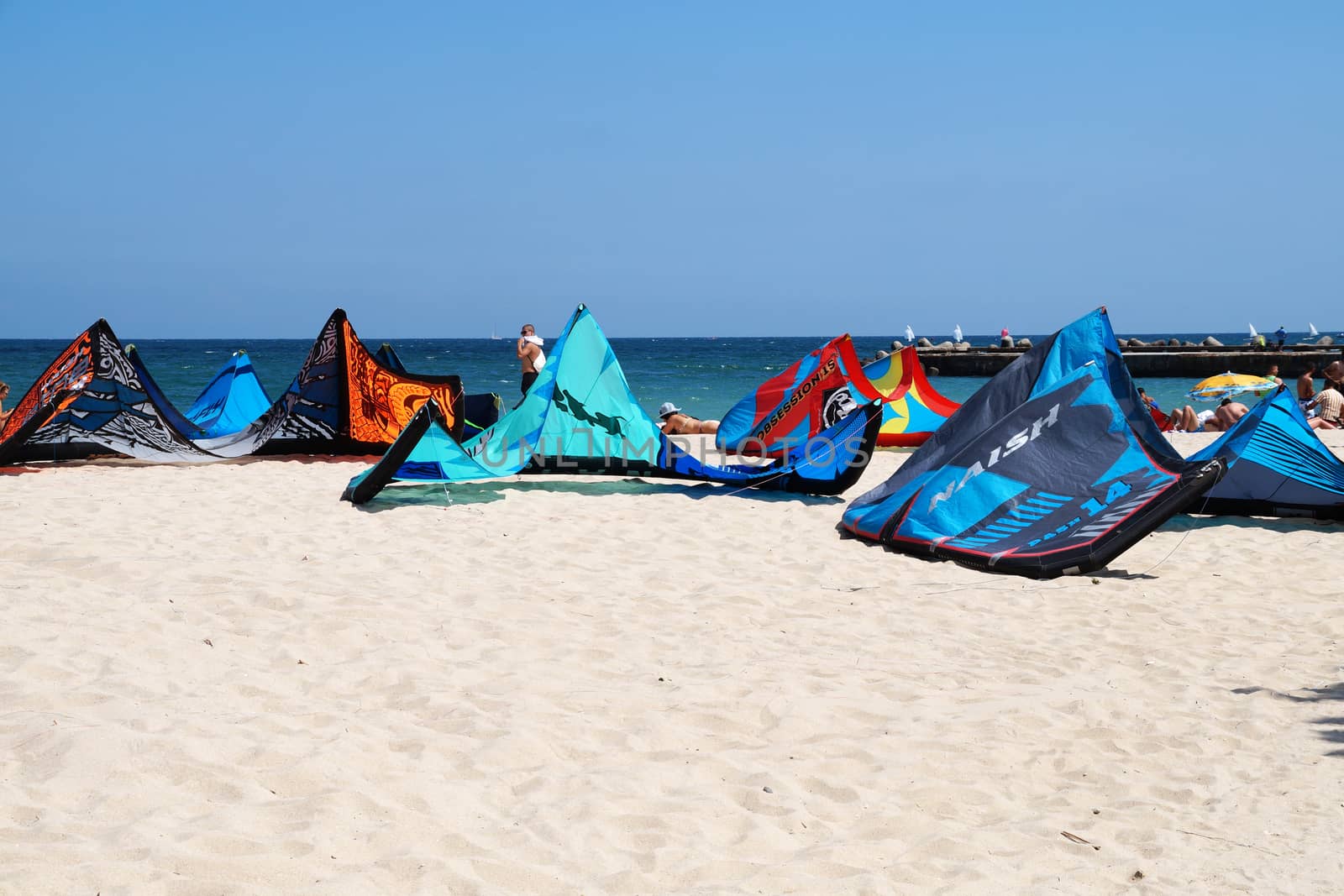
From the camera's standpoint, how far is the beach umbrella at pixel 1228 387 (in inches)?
845

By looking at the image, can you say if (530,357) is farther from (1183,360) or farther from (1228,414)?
(1183,360)

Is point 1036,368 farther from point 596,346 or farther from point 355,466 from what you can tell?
point 355,466

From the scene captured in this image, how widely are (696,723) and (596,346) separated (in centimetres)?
640

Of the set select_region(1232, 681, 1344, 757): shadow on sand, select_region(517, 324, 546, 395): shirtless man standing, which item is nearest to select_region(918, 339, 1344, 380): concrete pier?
select_region(517, 324, 546, 395): shirtless man standing

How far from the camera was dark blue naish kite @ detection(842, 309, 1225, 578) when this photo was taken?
6.48 metres

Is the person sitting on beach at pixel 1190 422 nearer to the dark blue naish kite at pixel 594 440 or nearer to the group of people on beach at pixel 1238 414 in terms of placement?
the group of people on beach at pixel 1238 414

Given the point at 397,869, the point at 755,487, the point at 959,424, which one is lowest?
the point at 397,869

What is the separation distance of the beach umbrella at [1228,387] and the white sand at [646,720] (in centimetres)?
1623

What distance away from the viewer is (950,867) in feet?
9.70

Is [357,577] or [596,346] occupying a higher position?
[596,346]

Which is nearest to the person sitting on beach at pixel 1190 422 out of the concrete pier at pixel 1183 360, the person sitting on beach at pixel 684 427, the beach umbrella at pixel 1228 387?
the beach umbrella at pixel 1228 387

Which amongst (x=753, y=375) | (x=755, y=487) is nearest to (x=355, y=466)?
(x=755, y=487)

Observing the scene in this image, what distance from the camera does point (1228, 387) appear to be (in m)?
21.8

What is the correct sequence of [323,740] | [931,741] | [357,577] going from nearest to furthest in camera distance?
[323,740] → [931,741] → [357,577]
